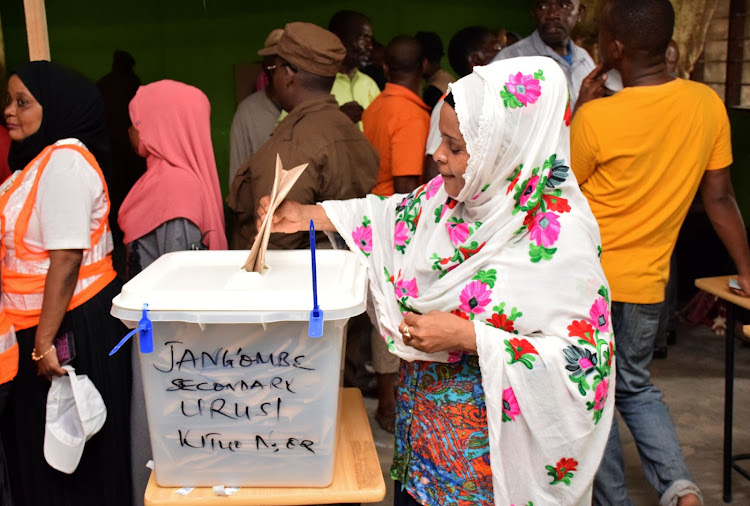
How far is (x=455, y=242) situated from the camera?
1.77 metres

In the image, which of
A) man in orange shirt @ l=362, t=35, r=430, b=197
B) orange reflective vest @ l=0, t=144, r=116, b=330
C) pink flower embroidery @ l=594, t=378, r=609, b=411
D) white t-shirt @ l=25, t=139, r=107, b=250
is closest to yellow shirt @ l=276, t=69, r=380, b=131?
man in orange shirt @ l=362, t=35, r=430, b=197

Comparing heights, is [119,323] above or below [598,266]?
below

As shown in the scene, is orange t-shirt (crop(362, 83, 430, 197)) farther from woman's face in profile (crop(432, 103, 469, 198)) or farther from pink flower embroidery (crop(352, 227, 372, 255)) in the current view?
woman's face in profile (crop(432, 103, 469, 198))

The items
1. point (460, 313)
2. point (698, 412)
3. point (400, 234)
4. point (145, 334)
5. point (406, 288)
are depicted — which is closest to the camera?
Result: point (145, 334)

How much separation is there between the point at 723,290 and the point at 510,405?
158 cm

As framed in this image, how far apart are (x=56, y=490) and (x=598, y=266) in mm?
1957

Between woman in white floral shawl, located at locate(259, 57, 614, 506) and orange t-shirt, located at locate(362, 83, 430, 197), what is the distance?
6.92 feet

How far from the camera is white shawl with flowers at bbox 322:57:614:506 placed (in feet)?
5.34

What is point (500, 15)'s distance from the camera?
5965 millimetres

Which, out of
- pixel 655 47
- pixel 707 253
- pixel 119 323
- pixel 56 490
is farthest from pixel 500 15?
pixel 56 490

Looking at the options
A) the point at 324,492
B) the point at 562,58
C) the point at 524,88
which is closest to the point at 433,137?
the point at 562,58

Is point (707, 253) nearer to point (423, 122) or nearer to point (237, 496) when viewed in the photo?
point (423, 122)

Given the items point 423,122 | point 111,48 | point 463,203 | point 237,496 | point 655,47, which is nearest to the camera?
point 237,496

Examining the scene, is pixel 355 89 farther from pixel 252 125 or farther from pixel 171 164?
pixel 171 164
